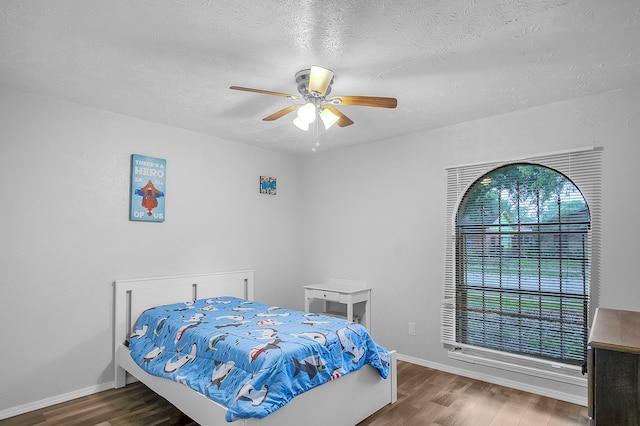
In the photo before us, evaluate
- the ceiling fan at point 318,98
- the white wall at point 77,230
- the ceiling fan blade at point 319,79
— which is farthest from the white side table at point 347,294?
the ceiling fan blade at point 319,79

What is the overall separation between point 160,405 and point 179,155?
7.43ft

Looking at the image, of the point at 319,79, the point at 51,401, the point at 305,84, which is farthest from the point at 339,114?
the point at 51,401

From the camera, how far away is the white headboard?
10.9 ft

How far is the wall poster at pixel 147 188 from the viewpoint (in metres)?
3.51

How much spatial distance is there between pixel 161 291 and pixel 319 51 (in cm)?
262

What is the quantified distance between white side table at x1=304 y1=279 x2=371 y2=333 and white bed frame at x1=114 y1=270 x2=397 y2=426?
84cm

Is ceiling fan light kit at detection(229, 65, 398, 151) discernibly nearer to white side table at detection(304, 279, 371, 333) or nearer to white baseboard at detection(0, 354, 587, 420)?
white side table at detection(304, 279, 371, 333)

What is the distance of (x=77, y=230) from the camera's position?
3168 mm

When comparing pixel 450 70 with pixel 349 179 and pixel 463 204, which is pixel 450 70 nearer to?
pixel 463 204

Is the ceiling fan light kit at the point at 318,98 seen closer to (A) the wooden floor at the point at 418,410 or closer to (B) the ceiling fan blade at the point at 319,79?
(B) the ceiling fan blade at the point at 319,79

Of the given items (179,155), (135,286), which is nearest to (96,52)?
(179,155)

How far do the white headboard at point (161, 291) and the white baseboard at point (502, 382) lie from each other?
1979 mm

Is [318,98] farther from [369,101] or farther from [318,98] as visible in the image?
[369,101]

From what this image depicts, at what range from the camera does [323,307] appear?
479cm
